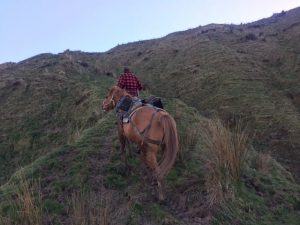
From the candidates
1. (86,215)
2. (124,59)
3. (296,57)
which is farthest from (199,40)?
(86,215)

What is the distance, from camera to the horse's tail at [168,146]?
8.62m

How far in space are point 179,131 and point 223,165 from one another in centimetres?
335

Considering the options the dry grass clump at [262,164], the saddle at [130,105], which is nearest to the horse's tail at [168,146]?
the saddle at [130,105]

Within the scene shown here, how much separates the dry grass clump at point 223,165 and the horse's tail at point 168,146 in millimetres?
919

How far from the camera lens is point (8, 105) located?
Result: 23844 millimetres

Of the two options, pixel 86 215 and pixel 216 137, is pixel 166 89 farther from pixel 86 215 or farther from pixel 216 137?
pixel 86 215

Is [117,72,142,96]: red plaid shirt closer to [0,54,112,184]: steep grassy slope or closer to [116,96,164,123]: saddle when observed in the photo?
[116,96,164,123]: saddle

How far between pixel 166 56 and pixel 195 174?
29.2 m

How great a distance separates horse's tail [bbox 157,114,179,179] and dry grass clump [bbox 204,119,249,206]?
0.92 metres

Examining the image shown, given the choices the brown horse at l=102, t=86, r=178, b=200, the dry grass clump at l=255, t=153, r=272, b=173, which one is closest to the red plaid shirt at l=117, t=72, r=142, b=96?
the brown horse at l=102, t=86, r=178, b=200

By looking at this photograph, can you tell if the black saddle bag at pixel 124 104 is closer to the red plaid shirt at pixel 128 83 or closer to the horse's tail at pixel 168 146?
the horse's tail at pixel 168 146

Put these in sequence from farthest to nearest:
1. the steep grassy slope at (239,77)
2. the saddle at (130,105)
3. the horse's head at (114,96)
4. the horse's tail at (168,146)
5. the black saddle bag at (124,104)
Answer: the steep grassy slope at (239,77)
the horse's head at (114,96)
the black saddle bag at (124,104)
the saddle at (130,105)
the horse's tail at (168,146)

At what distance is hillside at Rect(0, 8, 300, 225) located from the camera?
28.6ft

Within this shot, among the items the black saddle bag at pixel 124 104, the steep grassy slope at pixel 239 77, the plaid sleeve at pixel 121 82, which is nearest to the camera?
the black saddle bag at pixel 124 104
